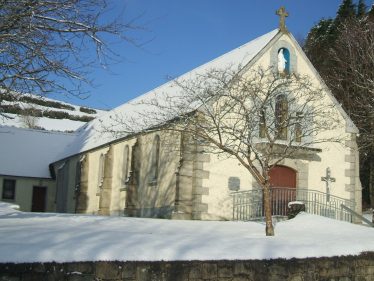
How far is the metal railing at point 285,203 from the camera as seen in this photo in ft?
65.0

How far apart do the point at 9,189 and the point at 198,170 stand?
21816mm

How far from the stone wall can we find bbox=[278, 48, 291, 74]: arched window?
41.6 feet

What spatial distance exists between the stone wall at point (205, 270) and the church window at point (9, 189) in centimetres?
3055

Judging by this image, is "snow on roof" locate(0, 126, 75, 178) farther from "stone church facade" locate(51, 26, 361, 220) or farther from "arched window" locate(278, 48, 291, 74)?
"arched window" locate(278, 48, 291, 74)

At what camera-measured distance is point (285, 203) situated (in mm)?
20219

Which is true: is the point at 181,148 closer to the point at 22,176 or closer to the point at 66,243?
the point at 66,243

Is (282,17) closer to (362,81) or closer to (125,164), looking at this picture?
(362,81)

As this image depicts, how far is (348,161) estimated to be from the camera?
22594 mm

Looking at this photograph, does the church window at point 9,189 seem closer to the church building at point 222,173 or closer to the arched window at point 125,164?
the church building at point 222,173

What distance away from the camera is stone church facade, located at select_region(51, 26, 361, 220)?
63.6 ft

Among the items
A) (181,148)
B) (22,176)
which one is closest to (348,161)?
(181,148)

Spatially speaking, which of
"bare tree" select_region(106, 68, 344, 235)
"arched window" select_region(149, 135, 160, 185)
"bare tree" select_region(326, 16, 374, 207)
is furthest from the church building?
"bare tree" select_region(326, 16, 374, 207)

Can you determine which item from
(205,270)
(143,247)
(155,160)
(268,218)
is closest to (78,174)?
(155,160)

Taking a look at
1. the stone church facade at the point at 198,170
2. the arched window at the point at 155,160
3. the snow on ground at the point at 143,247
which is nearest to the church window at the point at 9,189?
the stone church facade at the point at 198,170
